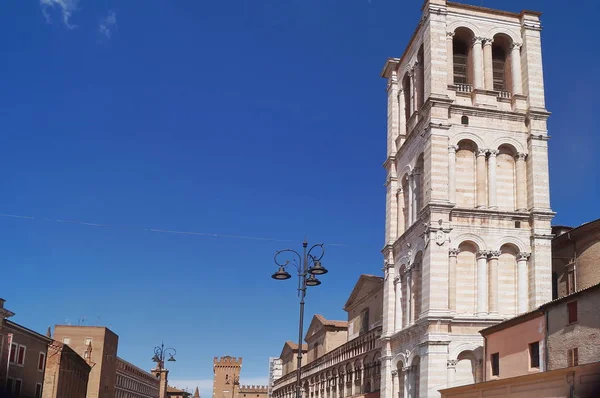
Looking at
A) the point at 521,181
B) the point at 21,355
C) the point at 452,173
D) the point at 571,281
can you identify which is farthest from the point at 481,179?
the point at 21,355

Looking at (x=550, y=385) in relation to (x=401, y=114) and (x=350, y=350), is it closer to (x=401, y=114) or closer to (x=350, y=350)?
(x=401, y=114)

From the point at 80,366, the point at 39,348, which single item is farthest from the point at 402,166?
the point at 80,366

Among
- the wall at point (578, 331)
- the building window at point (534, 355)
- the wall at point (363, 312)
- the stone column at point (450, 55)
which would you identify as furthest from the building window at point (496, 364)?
the wall at point (363, 312)

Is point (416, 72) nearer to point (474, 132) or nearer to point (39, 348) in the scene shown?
point (474, 132)

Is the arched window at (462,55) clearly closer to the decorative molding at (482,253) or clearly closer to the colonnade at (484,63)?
the colonnade at (484,63)

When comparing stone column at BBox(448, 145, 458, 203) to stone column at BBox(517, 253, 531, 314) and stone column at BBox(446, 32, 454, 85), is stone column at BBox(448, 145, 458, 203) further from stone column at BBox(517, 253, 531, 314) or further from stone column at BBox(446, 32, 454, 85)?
stone column at BBox(517, 253, 531, 314)

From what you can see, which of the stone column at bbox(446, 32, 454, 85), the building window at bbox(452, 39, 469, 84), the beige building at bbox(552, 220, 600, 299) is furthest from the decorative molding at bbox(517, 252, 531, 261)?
the building window at bbox(452, 39, 469, 84)

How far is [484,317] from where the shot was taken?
4109 centimetres

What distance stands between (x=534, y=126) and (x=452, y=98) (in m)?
5.11

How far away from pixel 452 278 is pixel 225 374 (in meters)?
123

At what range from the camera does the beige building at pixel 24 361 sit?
57.8 metres

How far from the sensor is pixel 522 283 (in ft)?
139

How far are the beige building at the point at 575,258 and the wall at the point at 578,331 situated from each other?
12.0 m

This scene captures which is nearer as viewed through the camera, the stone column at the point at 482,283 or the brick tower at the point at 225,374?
the stone column at the point at 482,283
